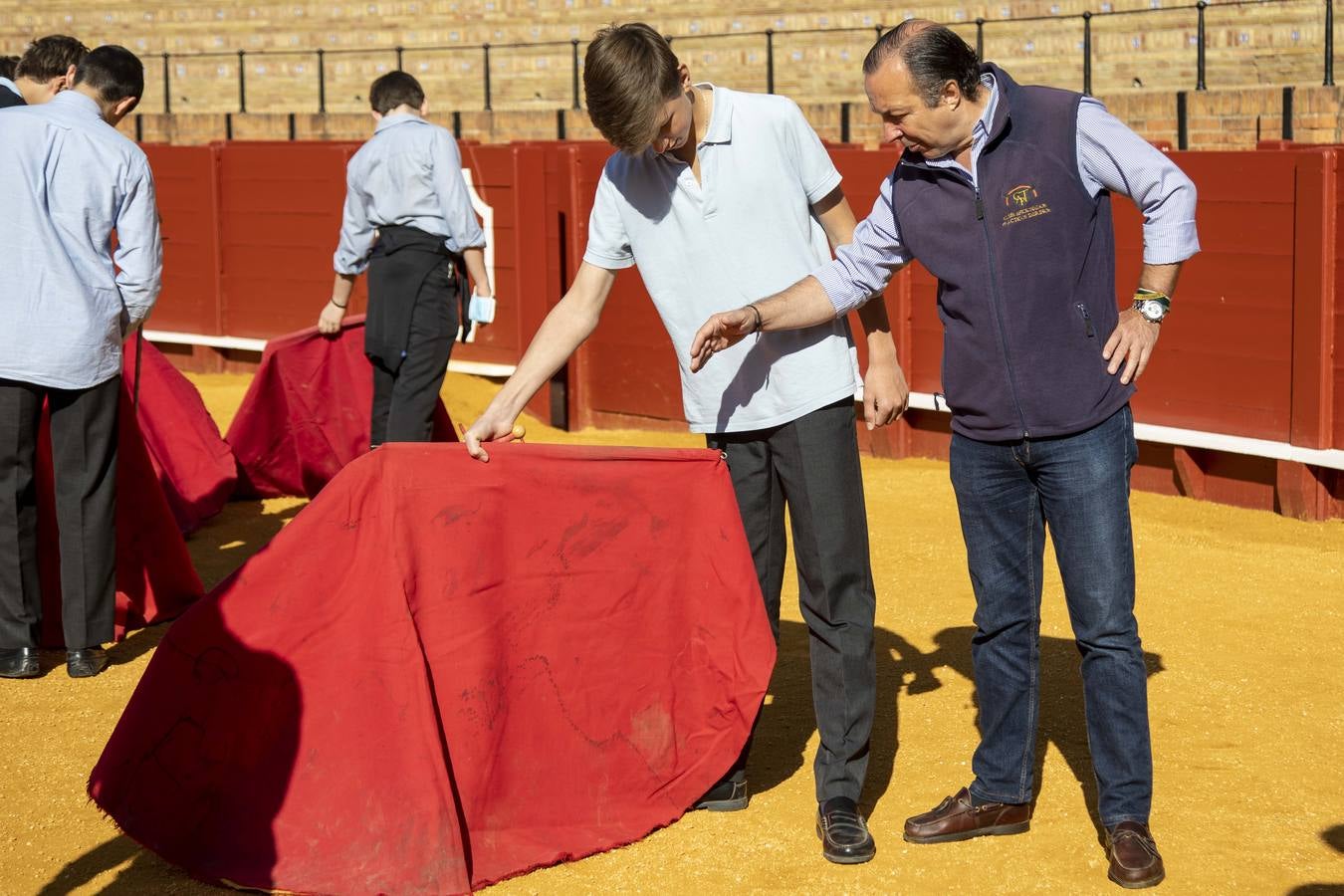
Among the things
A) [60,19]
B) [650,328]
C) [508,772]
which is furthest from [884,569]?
[60,19]

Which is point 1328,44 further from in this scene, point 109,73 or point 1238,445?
point 109,73

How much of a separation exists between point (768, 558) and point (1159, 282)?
1.08 metres

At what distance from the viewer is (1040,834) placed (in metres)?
3.59

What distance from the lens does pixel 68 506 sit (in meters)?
4.75

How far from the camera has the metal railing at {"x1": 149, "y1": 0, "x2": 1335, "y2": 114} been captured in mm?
13547

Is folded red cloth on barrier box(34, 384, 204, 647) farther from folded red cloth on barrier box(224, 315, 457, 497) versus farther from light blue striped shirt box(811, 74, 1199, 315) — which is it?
light blue striped shirt box(811, 74, 1199, 315)

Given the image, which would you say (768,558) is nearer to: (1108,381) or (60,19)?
(1108,381)

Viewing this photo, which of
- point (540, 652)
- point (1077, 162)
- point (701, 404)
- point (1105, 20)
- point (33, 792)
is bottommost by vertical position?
point (33, 792)

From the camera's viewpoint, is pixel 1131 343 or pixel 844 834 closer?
pixel 1131 343

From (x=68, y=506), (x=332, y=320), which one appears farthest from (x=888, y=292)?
(x=68, y=506)

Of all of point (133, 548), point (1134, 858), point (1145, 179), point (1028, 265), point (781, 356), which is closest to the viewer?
point (1145, 179)

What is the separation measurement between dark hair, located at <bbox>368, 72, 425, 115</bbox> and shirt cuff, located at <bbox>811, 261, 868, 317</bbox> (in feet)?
10.5

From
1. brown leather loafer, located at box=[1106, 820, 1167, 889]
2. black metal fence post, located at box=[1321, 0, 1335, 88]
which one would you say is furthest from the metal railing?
brown leather loafer, located at box=[1106, 820, 1167, 889]

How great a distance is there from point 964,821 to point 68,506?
264 centimetres
